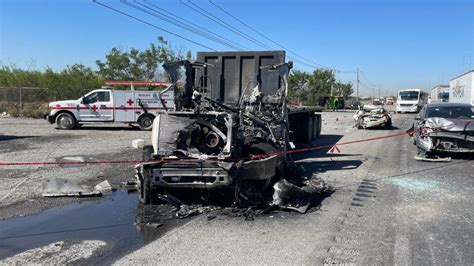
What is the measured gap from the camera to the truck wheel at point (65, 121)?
856 inches

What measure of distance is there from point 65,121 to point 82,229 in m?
16.9

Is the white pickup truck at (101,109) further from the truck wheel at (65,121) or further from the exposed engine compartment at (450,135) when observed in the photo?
the exposed engine compartment at (450,135)

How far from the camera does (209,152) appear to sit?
7.48 m

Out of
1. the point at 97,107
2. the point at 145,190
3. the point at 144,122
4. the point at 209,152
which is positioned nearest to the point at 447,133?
the point at 209,152

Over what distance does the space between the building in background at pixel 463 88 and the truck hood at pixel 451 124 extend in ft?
56.0

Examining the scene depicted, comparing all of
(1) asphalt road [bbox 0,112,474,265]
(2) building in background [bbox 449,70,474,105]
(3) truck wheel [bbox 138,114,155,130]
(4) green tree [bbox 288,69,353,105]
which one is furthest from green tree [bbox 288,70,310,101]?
(1) asphalt road [bbox 0,112,474,265]

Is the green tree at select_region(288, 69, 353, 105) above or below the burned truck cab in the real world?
above

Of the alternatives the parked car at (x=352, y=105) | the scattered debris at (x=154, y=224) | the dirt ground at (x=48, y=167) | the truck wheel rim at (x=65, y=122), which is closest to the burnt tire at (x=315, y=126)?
the dirt ground at (x=48, y=167)

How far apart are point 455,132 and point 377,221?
21.6 ft

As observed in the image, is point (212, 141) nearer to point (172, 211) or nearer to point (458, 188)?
point (172, 211)

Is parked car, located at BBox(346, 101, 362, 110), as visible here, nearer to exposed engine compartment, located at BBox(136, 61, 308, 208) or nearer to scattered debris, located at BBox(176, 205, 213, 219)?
exposed engine compartment, located at BBox(136, 61, 308, 208)

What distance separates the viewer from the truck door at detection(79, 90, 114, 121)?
21.8 meters

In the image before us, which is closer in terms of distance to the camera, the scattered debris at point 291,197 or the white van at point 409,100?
the scattered debris at point 291,197

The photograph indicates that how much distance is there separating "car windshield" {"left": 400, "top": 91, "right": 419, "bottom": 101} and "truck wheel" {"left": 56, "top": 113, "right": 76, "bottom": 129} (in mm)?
34037
